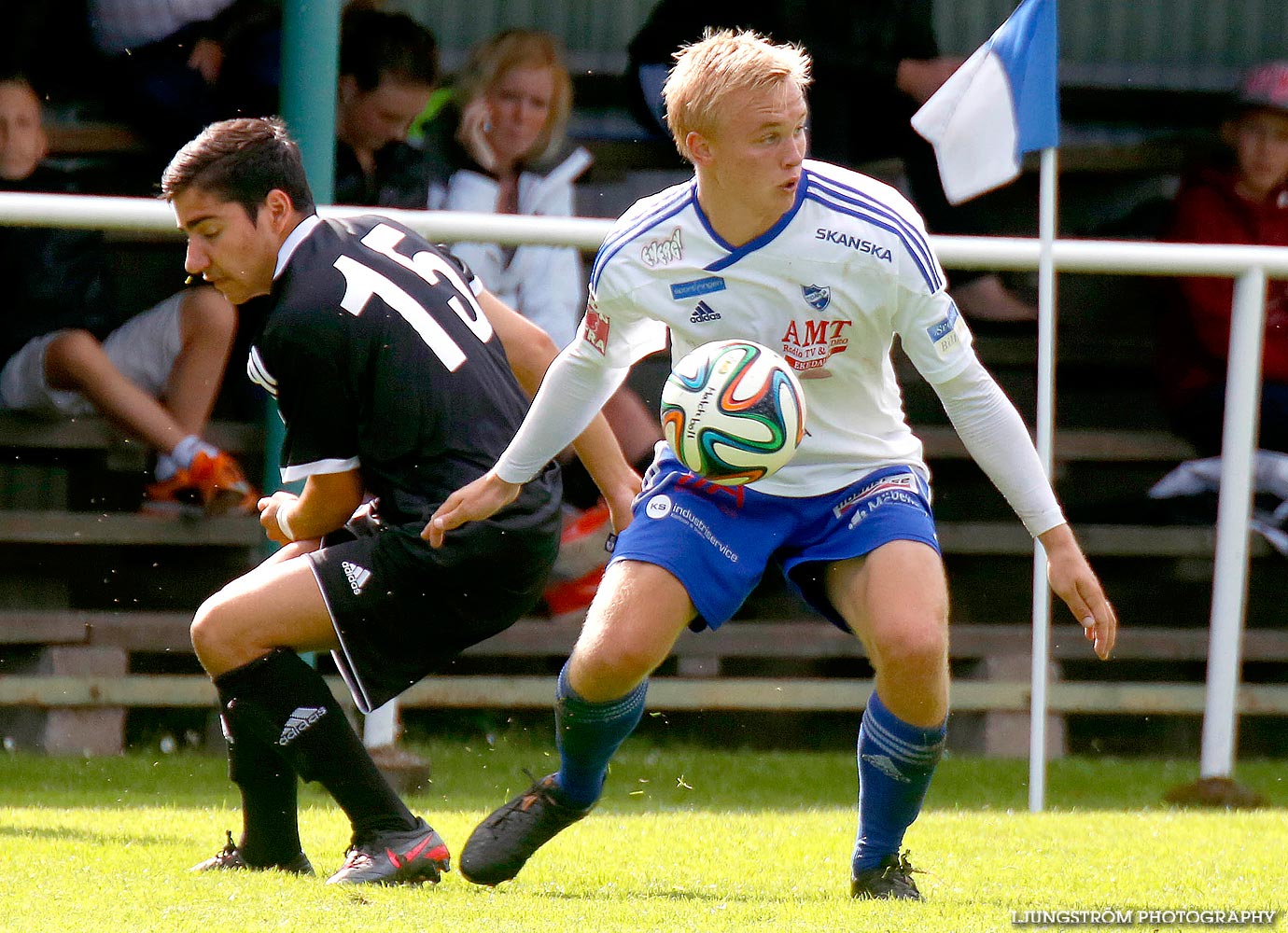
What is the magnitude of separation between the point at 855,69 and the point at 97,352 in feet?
10.3

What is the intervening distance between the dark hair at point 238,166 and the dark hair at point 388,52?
2539 mm

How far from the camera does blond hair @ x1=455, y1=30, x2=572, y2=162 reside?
Result: 6.37 m

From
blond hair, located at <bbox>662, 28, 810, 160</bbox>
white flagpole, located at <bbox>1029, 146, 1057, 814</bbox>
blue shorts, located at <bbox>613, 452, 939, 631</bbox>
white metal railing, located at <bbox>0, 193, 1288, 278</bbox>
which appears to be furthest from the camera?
white flagpole, located at <bbox>1029, 146, 1057, 814</bbox>

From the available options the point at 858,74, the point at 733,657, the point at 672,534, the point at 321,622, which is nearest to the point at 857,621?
the point at 672,534

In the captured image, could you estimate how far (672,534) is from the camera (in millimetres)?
3660

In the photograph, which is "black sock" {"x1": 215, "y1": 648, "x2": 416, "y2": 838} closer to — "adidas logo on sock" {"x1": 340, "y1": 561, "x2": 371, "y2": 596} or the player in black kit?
the player in black kit

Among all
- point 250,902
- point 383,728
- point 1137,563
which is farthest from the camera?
point 1137,563

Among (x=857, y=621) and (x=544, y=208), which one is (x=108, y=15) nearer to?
(x=544, y=208)

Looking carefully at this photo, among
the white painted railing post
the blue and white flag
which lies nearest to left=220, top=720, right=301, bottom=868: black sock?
the blue and white flag

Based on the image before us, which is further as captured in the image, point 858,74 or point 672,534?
point 858,74

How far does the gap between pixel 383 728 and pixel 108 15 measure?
294 cm

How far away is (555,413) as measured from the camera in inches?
145

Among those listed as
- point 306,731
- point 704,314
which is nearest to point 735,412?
point 704,314

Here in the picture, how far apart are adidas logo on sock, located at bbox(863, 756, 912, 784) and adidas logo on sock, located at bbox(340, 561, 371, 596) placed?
116 cm
